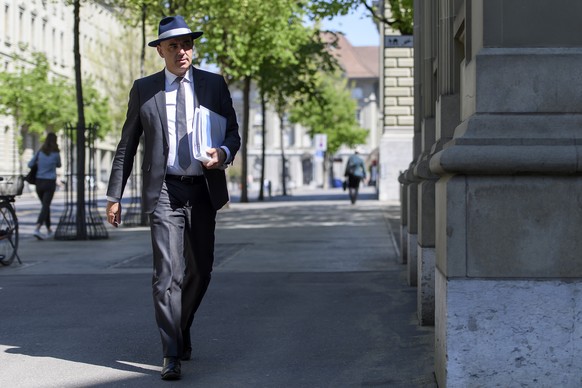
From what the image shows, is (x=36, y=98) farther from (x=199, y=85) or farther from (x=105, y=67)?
(x=199, y=85)

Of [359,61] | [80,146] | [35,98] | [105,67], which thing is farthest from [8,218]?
[359,61]

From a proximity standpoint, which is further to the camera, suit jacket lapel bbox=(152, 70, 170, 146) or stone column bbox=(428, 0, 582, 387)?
suit jacket lapel bbox=(152, 70, 170, 146)

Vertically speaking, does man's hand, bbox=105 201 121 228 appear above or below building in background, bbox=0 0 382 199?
below

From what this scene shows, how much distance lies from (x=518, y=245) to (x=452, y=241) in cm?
28

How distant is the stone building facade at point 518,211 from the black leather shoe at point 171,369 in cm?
→ 162

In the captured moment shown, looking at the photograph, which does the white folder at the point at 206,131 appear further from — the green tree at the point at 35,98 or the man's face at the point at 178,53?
the green tree at the point at 35,98

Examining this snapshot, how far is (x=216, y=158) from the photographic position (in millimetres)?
6434

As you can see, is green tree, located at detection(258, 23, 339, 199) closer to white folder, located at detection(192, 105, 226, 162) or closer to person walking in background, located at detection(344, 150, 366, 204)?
person walking in background, located at detection(344, 150, 366, 204)

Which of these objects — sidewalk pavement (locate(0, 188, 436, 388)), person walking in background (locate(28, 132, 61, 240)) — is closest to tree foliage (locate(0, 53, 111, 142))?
person walking in background (locate(28, 132, 61, 240))

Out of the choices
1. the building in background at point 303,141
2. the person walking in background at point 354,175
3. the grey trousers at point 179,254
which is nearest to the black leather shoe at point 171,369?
the grey trousers at point 179,254

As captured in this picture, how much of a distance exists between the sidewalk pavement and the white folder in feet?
4.01

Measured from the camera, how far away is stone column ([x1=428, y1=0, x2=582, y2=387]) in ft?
16.8

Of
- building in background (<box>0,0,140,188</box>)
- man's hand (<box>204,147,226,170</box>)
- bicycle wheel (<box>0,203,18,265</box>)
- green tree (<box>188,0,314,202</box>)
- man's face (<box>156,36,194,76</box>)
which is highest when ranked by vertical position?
building in background (<box>0,0,140,188</box>)

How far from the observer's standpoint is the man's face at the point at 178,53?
21.5 ft
